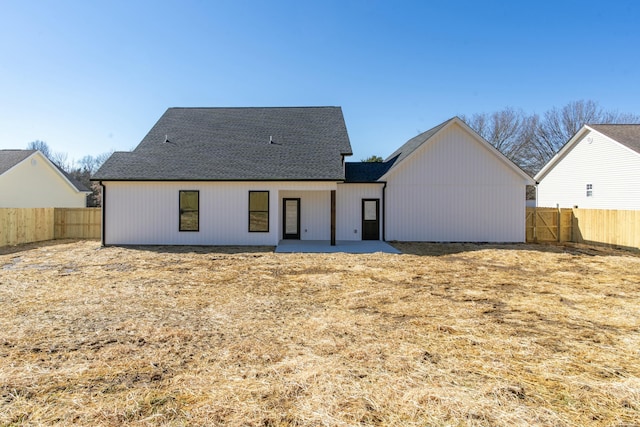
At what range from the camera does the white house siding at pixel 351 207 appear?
52.5 ft

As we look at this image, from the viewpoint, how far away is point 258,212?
566 inches

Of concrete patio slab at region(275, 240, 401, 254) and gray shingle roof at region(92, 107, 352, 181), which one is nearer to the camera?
concrete patio slab at region(275, 240, 401, 254)

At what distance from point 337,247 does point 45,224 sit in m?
14.9

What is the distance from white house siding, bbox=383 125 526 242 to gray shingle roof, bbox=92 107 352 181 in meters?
3.36

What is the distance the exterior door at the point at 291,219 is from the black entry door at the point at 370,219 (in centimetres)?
314

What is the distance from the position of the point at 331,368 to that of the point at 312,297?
3.18m

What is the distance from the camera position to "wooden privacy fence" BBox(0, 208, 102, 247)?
15055 millimetres

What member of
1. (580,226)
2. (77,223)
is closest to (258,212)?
(77,223)

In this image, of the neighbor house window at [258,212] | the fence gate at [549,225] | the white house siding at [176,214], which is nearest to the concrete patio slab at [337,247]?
the white house siding at [176,214]

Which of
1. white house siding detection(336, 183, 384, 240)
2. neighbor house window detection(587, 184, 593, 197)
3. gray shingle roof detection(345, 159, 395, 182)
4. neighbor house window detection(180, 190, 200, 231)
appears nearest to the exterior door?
white house siding detection(336, 183, 384, 240)

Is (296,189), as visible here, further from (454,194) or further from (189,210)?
(454,194)

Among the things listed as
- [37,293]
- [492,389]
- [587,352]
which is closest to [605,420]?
[492,389]

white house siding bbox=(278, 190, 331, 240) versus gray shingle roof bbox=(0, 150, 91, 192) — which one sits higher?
gray shingle roof bbox=(0, 150, 91, 192)

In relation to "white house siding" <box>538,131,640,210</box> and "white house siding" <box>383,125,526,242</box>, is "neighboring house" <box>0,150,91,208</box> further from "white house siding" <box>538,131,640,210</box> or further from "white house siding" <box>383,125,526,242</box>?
"white house siding" <box>538,131,640,210</box>
